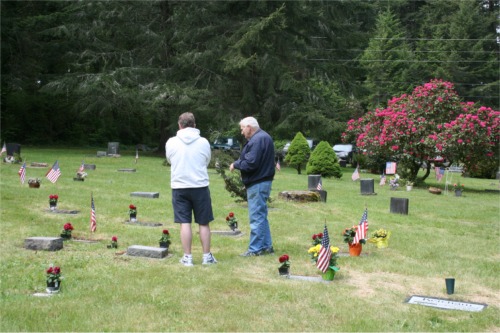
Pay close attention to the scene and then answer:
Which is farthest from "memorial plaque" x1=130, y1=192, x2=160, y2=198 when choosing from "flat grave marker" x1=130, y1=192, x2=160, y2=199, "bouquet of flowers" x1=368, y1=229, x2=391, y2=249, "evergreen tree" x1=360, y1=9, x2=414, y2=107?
"evergreen tree" x1=360, y1=9, x2=414, y2=107

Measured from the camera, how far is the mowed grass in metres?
5.12

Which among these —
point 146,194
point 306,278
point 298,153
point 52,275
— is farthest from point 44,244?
point 298,153

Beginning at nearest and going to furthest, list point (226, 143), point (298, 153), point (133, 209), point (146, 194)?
point (133, 209)
point (146, 194)
point (298, 153)
point (226, 143)

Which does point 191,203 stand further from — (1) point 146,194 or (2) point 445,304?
(1) point 146,194

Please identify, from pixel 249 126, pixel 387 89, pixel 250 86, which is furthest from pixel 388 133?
pixel 387 89

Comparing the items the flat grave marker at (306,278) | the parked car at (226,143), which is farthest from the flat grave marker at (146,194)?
the parked car at (226,143)

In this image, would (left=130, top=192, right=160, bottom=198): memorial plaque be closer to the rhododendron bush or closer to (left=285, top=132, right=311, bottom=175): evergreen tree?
the rhododendron bush

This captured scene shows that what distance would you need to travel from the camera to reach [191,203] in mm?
7242

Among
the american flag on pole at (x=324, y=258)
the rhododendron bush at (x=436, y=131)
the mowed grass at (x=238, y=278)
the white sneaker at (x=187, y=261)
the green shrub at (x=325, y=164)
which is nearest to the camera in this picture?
the mowed grass at (x=238, y=278)

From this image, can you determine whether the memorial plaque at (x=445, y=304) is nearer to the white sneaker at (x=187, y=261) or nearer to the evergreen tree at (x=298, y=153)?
the white sneaker at (x=187, y=261)

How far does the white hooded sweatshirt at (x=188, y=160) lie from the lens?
714 centimetres

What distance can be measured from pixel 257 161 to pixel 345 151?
29516 mm

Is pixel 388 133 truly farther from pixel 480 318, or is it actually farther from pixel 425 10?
pixel 425 10

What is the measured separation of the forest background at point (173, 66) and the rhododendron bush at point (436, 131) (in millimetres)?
9053
